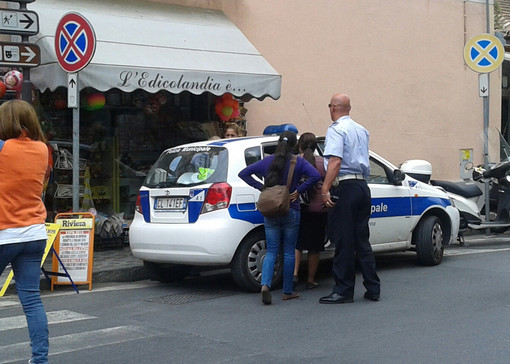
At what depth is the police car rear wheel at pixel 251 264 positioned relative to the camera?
26.1 ft

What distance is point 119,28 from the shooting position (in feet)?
37.4

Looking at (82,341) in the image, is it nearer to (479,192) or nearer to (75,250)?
(75,250)

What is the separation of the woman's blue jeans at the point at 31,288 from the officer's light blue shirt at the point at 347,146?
3289mm

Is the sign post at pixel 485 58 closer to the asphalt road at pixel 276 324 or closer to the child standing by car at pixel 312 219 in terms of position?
the asphalt road at pixel 276 324

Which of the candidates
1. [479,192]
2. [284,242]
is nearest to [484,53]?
[479,192]

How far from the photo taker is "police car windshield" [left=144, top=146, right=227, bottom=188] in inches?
319

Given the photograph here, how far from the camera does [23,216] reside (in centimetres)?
488

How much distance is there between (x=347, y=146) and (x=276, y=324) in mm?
1922

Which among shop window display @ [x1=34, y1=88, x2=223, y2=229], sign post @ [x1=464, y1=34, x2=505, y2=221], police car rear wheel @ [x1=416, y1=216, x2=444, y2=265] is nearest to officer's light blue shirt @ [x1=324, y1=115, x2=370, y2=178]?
police car rear wheel @ [x1=416, y1=216, x2=444, y2=265]

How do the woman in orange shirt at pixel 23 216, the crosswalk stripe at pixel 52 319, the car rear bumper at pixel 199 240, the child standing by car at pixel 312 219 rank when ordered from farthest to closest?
the child standing by car at pixel 312 219, the car rear bumper at pixel 199 240, the crosswalk stripe at pixel 52 319, the woman in orange shirt at pixel 23 216

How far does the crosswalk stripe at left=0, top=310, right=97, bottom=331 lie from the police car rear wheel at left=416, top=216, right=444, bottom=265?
4.41m

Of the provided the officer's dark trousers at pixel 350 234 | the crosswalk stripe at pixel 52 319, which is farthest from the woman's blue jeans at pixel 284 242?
the crosswalk stripe at pixel 52 319

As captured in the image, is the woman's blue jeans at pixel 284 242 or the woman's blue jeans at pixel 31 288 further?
the woman's blue jeans at pixel 284 242

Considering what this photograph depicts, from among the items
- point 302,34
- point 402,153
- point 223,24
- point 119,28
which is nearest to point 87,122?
point 119,28
